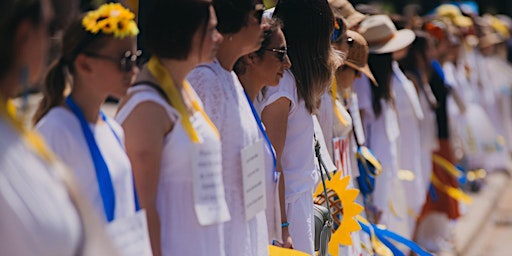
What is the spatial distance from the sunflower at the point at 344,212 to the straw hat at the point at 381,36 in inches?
73.9

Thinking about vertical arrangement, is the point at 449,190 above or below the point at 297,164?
below

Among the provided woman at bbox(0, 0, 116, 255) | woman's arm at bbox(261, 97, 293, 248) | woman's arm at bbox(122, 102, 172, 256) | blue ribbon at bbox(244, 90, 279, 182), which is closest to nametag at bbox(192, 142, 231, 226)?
woman's arm at bbox(122, 102, 172, 256)

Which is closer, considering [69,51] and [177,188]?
[69,51]

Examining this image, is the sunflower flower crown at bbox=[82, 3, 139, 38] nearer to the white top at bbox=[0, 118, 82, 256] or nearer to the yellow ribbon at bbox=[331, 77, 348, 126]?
the white top at bbox=[0, 118, 82, 256]

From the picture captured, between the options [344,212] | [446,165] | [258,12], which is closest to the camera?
[258,12]

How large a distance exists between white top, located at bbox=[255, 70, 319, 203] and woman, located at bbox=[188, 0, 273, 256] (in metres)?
0.69

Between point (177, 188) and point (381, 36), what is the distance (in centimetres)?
379

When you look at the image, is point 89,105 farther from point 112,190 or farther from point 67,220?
point 67,220

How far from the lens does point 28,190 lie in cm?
229

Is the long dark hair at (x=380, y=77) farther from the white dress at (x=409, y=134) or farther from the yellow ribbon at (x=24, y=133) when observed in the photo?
the yellow ribbon at (x=24, y=133)

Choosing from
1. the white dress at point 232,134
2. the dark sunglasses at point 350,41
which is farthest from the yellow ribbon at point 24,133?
the dark sunglasses at point 350,41

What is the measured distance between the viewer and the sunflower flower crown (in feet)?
10.3

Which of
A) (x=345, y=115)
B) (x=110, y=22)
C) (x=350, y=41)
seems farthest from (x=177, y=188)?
(x=350, y=41)

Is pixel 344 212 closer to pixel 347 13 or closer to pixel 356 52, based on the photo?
pixel 356 52
